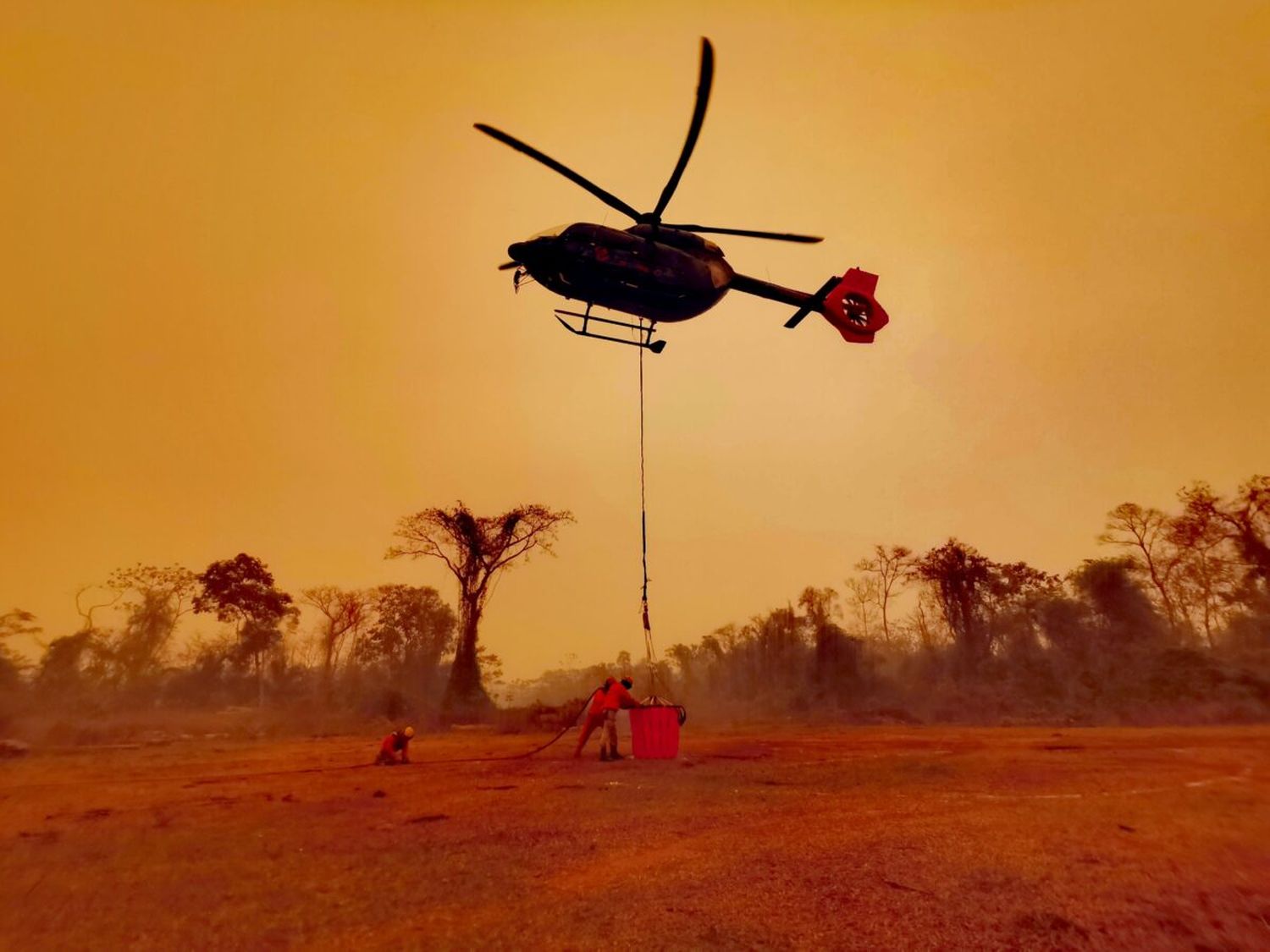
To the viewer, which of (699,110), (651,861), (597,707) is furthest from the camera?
(597,707)

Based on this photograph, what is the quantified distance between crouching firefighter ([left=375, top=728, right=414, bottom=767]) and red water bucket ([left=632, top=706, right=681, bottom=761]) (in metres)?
4.57

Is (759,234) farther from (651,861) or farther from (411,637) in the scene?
(411,637)

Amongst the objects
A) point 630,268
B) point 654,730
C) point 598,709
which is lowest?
point 654,730

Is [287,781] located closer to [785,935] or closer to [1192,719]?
[785,935]

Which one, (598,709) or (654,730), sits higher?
(598,709)

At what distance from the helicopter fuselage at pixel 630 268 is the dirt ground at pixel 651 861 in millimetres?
6871

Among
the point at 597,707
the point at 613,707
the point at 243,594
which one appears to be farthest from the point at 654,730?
the point at 243,594

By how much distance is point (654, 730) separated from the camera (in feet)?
30.2

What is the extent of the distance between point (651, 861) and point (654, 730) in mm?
4550

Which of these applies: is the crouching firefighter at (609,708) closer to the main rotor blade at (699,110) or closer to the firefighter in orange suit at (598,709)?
the firefighter in orange suit at (598,709)

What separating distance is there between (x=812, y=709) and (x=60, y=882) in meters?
32.9

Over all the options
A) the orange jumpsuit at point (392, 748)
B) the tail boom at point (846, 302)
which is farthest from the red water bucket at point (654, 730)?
the tail boom at point (846, 302)

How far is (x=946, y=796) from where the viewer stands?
23.3 feet

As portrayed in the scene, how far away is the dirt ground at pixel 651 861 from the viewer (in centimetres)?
354
